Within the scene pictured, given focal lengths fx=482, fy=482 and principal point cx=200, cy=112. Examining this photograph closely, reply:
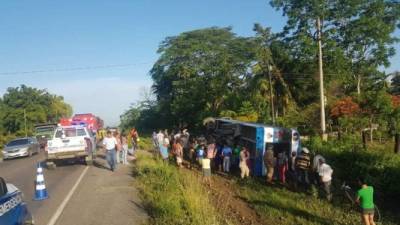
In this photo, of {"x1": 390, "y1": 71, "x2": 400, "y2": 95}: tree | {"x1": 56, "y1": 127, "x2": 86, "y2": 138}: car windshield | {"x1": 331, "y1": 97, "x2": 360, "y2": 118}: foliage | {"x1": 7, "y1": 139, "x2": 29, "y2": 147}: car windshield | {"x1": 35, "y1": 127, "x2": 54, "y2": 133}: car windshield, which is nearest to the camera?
{"x1": 56, "y1": 127, "x2": 86, "y2": 138}: car windshield

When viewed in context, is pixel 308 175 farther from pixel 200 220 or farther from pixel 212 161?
pixel 200 220

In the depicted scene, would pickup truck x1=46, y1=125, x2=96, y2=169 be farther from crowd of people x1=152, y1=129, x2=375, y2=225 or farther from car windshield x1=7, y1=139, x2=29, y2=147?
car windshield x1=7, y1=139, x2=29, y2=147

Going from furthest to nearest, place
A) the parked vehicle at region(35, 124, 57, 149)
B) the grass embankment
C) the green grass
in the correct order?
1. the parked vehicle at region(35, 124, 57, 149)
2. the green grass
3. the grass embankment

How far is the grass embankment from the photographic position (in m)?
10.4

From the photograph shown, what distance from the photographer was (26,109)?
9238 cm

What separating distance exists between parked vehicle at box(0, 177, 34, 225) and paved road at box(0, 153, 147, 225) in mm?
3288

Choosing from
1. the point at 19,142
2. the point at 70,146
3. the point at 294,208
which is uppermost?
the point at 70,146

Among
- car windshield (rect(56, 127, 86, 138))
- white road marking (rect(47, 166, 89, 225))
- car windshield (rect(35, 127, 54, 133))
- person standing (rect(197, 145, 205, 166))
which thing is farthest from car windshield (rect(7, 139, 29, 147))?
white road marking (rect(47, 166, 89, 225))

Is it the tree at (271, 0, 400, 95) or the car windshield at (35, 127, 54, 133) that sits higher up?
the tree at (271, 0, 400, 95)

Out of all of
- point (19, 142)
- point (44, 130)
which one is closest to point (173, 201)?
point (19, 142)

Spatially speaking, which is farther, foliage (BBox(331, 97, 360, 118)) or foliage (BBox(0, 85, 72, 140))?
foliage (BBox(0, 85, 72, 140))

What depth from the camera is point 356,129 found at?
3944cm

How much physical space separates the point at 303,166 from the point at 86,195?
7.91 m

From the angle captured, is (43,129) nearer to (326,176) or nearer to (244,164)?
(244,164)
